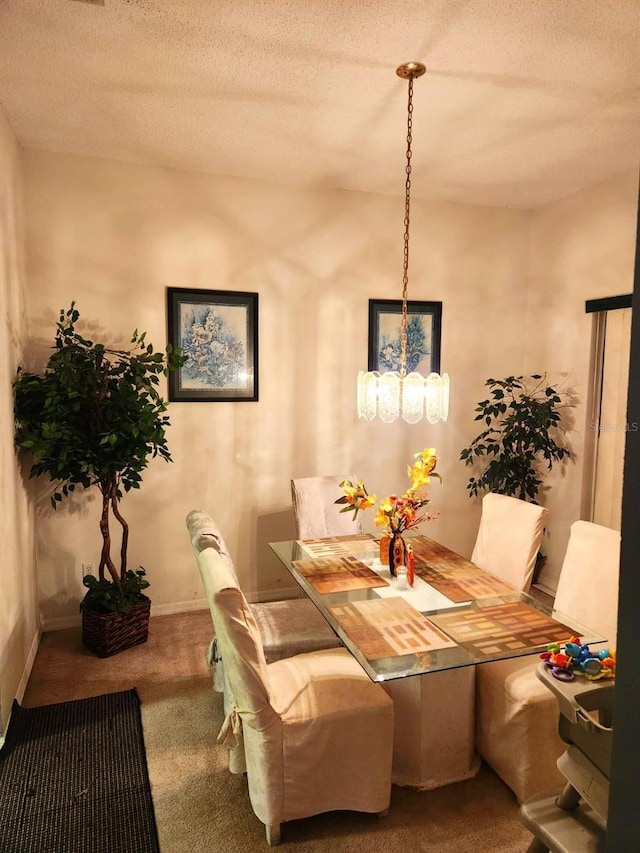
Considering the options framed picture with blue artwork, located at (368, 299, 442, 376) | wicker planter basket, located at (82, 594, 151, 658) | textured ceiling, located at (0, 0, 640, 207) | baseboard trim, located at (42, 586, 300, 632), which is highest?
textured ceiling, located at (0, 0, 640, 207)

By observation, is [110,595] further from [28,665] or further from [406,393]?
[406,393]

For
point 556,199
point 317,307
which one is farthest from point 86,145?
point 556,199

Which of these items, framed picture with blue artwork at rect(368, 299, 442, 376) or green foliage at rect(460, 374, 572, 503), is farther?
framed picture with blue artwork at rect(368, 299, 442, 376)

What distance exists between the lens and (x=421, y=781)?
2.09m

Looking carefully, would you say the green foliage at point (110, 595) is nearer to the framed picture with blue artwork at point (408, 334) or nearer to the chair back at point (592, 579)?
the framed picture with blue artwork at point (408, 334)

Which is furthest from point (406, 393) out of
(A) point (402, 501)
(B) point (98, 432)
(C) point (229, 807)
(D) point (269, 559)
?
(D) point (269, 559)

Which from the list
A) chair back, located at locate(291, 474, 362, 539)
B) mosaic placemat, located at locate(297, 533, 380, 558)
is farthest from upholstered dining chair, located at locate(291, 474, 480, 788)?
chair back, located at locate(291, 474, 362, 539)

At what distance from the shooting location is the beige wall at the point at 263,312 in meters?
3.33

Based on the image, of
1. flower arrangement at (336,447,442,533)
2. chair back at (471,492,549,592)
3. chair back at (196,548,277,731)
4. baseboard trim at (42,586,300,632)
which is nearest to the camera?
chair back at (196,548,277,731)

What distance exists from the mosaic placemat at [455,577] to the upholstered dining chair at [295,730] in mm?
551

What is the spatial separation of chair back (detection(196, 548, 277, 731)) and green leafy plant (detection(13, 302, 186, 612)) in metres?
1.39

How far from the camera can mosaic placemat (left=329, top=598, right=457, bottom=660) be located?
1808mm

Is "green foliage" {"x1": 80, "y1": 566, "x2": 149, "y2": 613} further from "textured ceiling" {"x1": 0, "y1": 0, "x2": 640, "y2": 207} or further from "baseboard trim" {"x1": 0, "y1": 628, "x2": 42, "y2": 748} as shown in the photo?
"textured ceiling" {"x1": 0, "y1": 0, "x2": 640, "y2": 207}

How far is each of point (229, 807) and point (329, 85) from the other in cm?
299
